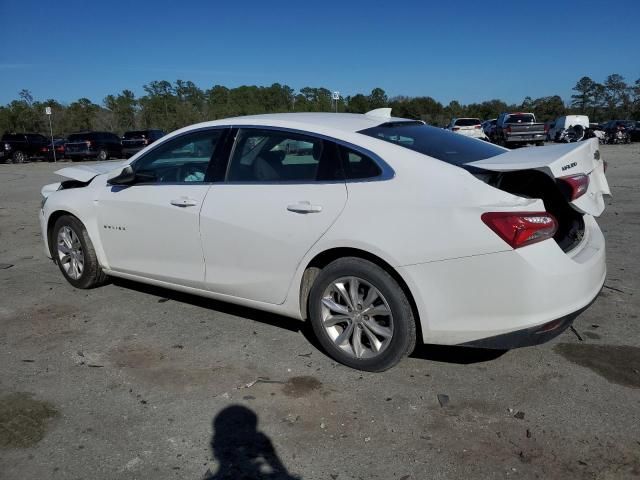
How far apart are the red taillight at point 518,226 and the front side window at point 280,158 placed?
1050 millimetres

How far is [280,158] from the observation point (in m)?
3.93

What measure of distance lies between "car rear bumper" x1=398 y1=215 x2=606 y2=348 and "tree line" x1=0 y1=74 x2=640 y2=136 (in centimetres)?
5835

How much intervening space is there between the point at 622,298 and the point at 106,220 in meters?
4.55

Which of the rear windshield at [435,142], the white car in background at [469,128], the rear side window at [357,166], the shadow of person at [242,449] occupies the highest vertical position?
the white car in background at [469,128]

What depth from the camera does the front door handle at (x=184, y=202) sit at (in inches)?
163

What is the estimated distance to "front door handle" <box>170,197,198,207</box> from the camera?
4137mm

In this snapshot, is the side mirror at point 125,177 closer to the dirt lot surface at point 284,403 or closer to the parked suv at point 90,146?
the dirt lot surface at point 284,403

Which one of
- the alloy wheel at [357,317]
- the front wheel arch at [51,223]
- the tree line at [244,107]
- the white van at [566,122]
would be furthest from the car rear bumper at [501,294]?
the tree line at [244,107]

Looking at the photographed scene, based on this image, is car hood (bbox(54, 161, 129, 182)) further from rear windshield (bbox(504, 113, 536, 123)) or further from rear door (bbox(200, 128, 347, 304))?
rear windshield (bbox(504, 113, 536, 123))

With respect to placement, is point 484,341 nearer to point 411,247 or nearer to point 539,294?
point 539,294

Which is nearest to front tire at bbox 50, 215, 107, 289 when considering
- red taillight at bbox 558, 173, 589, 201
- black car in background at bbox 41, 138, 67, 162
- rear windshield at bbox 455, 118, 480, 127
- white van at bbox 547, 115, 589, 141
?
red taillight at bbox 558, 173, 589, 201

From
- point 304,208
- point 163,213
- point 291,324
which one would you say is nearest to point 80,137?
point 163,213

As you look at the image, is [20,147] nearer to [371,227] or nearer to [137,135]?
[137,135]

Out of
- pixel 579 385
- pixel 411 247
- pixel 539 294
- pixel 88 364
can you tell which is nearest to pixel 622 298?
pixel 579 385
